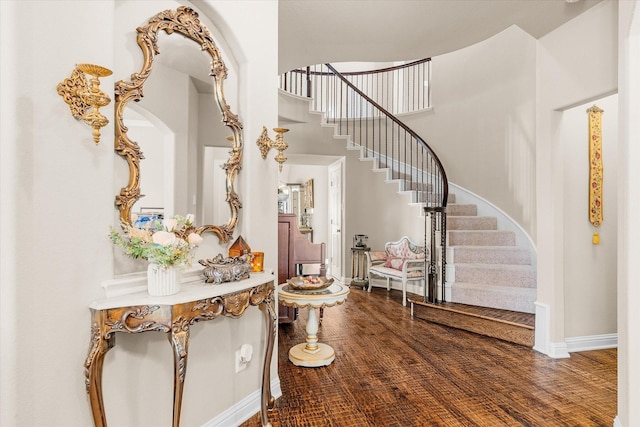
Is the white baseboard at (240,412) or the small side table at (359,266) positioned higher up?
the small side table at (359,266)

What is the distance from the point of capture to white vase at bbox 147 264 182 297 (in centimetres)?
148

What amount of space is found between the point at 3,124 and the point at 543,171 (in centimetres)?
371

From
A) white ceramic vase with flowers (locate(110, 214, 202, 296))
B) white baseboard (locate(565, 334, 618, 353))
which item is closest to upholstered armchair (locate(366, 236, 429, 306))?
white baseboard (locate(565, 334, 618, 353))

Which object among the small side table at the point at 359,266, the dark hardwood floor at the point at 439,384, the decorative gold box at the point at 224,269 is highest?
the decorative gold box at the point at 224,269

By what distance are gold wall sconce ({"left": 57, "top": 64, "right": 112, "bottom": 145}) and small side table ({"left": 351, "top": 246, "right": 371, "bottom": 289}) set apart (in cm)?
501

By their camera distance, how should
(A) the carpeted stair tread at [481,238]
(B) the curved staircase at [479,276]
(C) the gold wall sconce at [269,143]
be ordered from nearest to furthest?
(C) the gold wall sconce at [269,143]
(B) the curved staircase at [479,276]
(A) the carpeted stair tread at [481,238]

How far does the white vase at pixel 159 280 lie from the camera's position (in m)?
1.48

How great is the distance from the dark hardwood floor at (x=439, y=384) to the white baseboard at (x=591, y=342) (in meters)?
0.07

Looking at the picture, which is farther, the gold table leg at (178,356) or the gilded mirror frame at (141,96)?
the gilded mirror frame at (141,96)

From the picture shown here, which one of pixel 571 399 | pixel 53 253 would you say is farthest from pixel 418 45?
pixel 53 253

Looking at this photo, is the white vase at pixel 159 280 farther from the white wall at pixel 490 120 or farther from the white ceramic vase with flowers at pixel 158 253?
the white wall at pixel 490 120

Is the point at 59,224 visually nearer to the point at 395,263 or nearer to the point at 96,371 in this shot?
the point at 96,371

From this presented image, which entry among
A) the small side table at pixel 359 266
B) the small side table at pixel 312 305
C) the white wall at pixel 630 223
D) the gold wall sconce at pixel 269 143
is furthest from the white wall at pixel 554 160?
the small side table at pixel 359 266

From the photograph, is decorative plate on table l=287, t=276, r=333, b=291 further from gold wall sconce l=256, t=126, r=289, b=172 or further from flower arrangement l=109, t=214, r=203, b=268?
flower arrangement l=109, t=214, r=203, b=268
